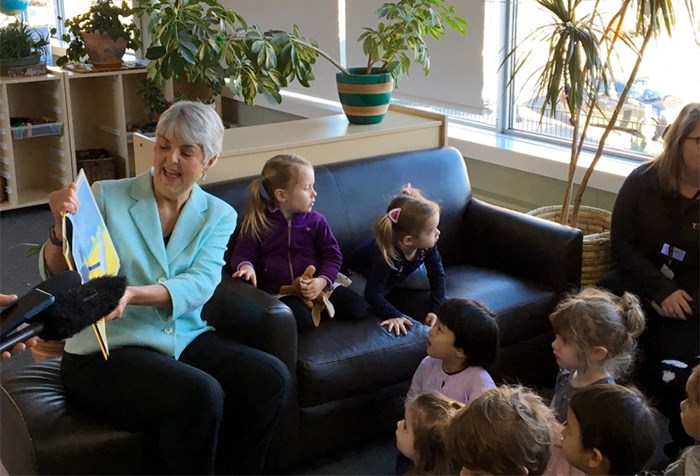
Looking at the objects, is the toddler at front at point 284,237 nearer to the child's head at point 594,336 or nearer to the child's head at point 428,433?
the child's head at point 594,336

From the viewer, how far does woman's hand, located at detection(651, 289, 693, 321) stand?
2.75m

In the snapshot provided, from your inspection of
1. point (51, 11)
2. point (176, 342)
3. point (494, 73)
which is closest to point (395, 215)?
point (176, 342)

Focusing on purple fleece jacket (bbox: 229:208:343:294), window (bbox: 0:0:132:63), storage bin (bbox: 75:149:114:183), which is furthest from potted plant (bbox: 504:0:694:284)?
window (bbox: 0:0:132:63)

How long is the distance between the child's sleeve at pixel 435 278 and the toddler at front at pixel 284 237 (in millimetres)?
283

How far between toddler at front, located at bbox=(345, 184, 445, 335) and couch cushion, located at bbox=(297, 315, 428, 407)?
0.09 metres

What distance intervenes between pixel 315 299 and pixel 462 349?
54 centimetres

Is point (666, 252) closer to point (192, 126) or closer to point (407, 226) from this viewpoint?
point (407, 226)

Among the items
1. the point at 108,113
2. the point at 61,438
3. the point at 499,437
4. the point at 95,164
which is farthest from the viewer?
the point at 108,113

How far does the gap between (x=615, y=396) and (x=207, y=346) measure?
→ 1.11 metres

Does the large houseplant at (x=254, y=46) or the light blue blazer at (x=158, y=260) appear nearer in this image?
the light blue blazer at (x=158, y=260)

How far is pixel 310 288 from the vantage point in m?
2.71

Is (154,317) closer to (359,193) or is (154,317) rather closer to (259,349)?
(259,349)

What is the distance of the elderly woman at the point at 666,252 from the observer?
2.70 m

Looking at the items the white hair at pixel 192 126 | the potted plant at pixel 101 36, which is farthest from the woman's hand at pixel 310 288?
the potted plant at pixel 101 36
